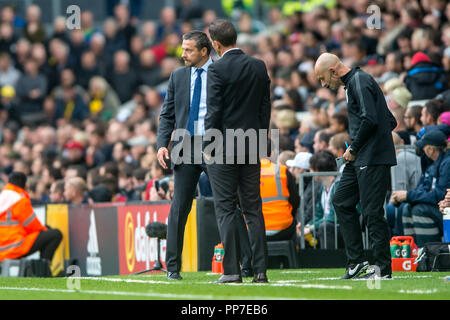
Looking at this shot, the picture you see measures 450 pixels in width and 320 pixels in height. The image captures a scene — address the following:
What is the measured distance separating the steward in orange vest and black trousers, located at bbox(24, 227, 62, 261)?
409 centimetres

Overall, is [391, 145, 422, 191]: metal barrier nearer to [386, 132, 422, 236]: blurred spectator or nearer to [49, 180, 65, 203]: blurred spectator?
[386, 132, 422, 236]: blurred spectator

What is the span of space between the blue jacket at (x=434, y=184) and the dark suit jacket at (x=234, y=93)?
3.36 m

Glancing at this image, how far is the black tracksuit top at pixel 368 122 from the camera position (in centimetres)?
866

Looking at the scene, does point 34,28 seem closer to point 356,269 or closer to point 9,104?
point 9,104

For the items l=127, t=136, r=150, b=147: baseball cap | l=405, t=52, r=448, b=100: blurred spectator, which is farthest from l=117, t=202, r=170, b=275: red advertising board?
l=127, t=136, r=150, b=147: baseball cap

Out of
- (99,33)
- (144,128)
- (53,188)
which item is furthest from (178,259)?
(99,33)

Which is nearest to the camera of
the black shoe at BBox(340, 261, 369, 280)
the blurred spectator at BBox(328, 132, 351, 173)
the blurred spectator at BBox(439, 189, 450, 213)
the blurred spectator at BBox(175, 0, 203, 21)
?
the black shoe at BBox(340, 261, 369, 280)

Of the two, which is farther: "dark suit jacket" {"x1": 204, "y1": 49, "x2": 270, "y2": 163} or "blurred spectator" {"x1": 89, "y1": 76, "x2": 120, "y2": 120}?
"blurred spectator" {"x1": 89, "y1": 76, "x2": 120, "y2": 120}

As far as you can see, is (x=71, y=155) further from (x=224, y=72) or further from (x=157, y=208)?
(x=224, y=72)

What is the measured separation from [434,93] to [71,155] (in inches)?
304

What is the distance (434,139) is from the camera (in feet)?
37.0

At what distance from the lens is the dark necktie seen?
30.8 feet

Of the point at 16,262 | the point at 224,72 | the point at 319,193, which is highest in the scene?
the point at 224,72

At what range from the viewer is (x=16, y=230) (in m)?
14.2
